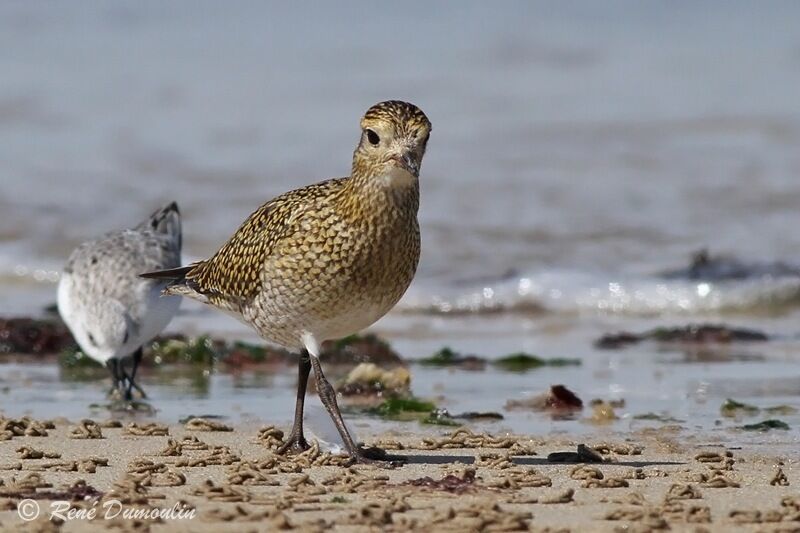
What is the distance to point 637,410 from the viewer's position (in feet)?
25.1

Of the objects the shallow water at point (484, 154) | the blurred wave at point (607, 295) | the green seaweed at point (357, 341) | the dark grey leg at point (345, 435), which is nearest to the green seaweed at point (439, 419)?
the shallow water at point (484, 154)

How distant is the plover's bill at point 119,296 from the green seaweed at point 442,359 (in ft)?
4.93

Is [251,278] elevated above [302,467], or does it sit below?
above

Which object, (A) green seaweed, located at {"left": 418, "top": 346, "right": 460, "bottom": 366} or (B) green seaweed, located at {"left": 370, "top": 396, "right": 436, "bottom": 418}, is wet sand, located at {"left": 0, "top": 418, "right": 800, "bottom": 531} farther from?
(A) green seaweed, located at {"left": 418, "top": 346, "right": 460, "bottom": 366}

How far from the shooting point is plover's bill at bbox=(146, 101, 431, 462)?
5723mm

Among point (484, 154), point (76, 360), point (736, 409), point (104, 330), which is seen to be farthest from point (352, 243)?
point (484, 154)

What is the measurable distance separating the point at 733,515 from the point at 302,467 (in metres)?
1.65

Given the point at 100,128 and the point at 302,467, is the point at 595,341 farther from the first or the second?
the point at 100,128

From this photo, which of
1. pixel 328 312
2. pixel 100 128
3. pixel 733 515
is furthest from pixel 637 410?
pixel 100 128

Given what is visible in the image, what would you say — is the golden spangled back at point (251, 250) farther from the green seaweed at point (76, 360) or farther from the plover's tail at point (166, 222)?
the plover's tail at point (166, 222)

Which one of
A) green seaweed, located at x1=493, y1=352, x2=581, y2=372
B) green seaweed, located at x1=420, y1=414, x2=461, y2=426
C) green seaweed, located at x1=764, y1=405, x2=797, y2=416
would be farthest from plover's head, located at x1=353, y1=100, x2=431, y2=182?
green seaweed, located at x1=493, y1=352, x2=581, y2=372

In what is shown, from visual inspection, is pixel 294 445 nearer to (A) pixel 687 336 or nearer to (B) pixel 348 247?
(B) pixel 348 247

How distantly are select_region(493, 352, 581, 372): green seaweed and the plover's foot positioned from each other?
2942mm

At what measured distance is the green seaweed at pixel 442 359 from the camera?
931 cm
